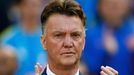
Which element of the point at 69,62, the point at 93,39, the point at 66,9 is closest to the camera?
the point at 69,62

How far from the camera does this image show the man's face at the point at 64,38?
13.9ft

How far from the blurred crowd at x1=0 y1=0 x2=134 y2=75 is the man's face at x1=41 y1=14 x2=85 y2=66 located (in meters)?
2.50

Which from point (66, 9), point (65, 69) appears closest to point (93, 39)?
point (66, 9)

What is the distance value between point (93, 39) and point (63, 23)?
2862 mm

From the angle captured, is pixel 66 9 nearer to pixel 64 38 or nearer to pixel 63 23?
pixel 63 23

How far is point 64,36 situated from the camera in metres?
4.29

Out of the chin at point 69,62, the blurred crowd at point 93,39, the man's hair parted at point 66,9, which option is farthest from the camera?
the blurred crowd at point 93,39

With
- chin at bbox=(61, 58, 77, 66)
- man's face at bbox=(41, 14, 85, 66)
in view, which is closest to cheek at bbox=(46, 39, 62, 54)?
man's face at bbox=(41, 14, 85, 66)

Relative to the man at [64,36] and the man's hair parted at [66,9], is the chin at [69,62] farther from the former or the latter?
the man's hair parted at [66,9]

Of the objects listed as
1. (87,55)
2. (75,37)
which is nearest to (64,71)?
(75,37)

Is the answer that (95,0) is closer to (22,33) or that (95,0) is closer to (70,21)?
→ (22,33)

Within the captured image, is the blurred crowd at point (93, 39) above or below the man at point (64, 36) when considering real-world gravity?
below

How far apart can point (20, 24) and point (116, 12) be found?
1.16 m

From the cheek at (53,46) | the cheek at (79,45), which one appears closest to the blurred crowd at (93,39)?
the cheek at (53,46)
